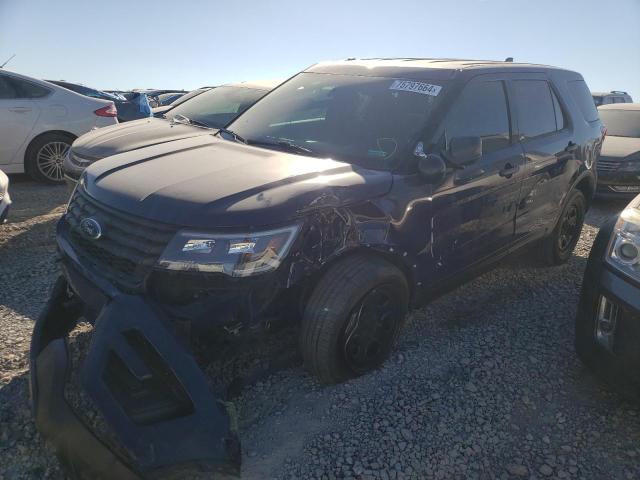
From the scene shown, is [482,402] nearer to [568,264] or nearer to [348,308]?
[348,308]

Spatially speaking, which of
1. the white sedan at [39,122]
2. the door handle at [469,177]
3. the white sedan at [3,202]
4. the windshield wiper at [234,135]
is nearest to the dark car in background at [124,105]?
the white sedan at [39,122]

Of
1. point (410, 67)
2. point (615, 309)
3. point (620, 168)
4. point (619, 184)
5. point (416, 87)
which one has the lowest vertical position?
point (619, 184)

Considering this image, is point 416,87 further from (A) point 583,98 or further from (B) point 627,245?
(A) point 583,98

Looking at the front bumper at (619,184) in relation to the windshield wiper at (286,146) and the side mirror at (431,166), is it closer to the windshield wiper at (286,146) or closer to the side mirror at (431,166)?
the side mirror at (431,166)

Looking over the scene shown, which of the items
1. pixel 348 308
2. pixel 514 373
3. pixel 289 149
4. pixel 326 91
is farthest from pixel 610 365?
pixel 326 91

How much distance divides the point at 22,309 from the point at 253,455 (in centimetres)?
216

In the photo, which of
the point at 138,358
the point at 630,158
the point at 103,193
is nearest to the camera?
the point at 138,358

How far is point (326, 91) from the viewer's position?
11.2 feet

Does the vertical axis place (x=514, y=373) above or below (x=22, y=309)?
below

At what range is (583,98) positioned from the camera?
4.43 meters

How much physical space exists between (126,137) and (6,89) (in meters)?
2.79

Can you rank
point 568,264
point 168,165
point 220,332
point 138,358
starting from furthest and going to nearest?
point 568,264
point 168,165
point 220,332
point 138,358

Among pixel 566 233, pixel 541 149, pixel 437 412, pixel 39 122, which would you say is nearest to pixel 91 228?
pixel 437 412

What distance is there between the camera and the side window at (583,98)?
4.30m
